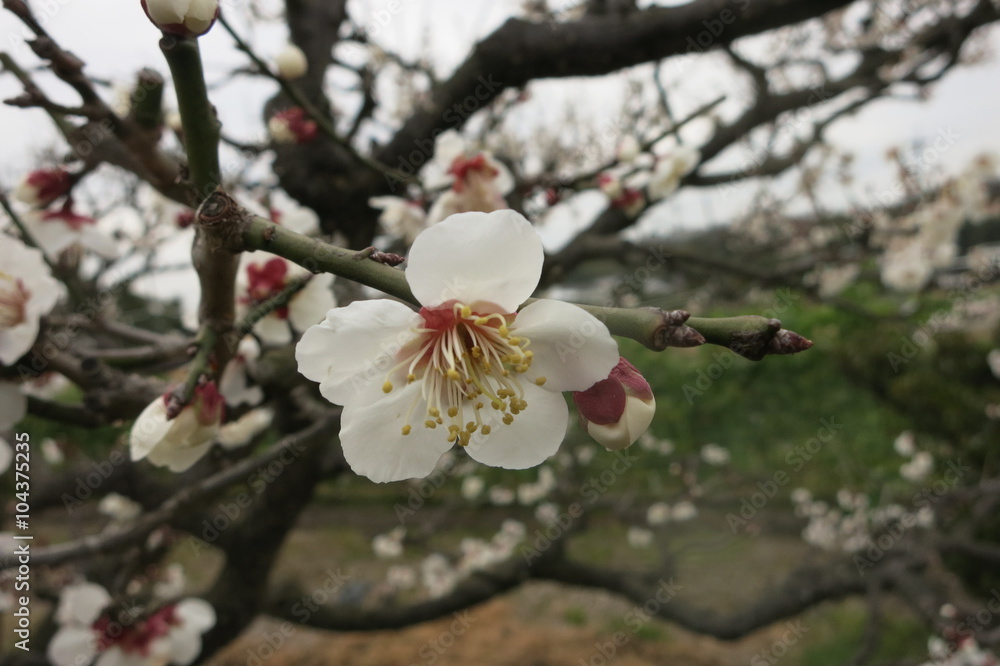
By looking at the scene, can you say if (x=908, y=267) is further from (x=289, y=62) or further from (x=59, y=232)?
(x=59, y=232)

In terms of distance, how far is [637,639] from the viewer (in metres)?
4.37

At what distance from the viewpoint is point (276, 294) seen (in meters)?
1.00

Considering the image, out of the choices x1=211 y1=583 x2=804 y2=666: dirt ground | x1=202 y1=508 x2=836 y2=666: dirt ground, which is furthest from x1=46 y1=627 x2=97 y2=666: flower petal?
x1=211 y1=583 x2=804 y2=666: dirt ground

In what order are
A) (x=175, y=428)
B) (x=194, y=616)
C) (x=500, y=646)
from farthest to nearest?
A: (x=500, y=646) < (x=194, y=616) < (x=175, y=428)

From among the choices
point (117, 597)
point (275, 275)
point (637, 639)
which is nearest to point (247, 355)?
point (275, 275)

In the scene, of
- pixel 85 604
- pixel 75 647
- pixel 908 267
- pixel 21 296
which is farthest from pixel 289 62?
pixel 908 267

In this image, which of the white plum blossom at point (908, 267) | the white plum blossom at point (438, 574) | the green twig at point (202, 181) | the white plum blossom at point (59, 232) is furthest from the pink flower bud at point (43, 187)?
the white plum blossom at point (908, 267)

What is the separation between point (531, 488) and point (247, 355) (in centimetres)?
552

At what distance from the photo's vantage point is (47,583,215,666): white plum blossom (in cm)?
141

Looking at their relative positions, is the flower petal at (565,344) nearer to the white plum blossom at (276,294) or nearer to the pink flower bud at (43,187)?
the white plum blossom at (276,294)

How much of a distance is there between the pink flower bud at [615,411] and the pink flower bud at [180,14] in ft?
1.57

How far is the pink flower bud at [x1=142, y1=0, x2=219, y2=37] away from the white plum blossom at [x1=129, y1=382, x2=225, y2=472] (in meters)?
0.40

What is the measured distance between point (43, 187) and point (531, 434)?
1.07m

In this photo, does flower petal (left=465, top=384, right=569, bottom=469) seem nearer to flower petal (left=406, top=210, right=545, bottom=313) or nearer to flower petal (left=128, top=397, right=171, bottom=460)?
flower petal (left=406, top=210, right=545, bottom=313)
